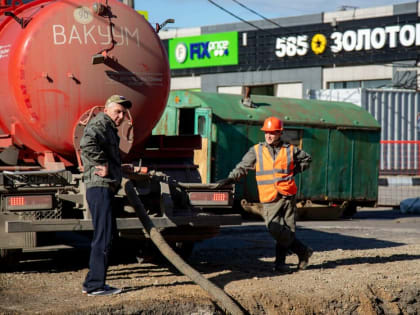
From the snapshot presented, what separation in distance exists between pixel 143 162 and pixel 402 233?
638 cm

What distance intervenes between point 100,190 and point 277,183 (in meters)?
2.22

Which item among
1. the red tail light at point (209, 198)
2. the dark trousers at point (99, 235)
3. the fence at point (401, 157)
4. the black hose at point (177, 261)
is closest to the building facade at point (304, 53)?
the fence at point (401, 157)

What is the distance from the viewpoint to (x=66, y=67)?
7.90 metres

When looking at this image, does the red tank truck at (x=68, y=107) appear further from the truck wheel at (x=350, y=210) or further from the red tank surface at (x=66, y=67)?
the truck wheel at (x=350, y=210)

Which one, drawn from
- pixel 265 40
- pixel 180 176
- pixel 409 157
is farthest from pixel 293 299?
pixel 265 40

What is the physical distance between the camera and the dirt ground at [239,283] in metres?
6.69

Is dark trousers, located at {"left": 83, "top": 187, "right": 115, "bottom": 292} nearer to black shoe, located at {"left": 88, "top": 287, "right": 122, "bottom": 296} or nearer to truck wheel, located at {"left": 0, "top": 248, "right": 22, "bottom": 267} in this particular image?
black shoe, located at {"left": 88, "top": 287, "right": 122, "bottom": 296}

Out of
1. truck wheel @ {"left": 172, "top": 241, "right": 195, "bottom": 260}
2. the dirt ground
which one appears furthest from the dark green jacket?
truck wheel @ {"left": 172, "top": 241, "right": 195, "bottom": 260}

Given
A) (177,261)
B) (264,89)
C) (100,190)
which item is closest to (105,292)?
(177,261)

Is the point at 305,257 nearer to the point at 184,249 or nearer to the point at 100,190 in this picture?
the point at 184,249

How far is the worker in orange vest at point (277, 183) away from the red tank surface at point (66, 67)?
1376mm

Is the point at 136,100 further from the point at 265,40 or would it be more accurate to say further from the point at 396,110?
the point at 265,40

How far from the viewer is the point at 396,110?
84.6 feet

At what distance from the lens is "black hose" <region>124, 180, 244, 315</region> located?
6746 mm
